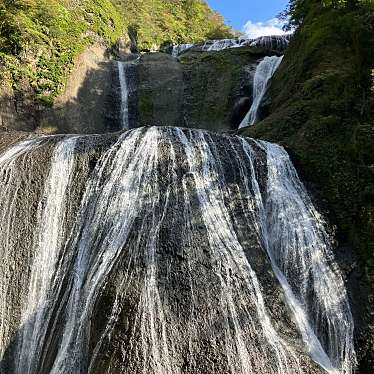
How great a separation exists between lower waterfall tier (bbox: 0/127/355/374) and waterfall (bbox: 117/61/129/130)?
7.04 metres

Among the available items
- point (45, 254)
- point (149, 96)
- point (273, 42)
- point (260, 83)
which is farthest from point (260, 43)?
point (45, 254)

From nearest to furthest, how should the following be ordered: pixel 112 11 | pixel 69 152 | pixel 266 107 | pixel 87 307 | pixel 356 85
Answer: pixel 87 307 → pixel 69 152 → pixel 356 85 → pixel 266 107 → pixel 112 11

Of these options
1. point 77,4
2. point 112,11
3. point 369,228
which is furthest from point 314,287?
point 112,11

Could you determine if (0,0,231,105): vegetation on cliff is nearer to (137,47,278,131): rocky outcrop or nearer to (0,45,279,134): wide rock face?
(0,45,279,134): wide rock face

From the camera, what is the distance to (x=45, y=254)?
780cm

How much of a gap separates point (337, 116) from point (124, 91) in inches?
381

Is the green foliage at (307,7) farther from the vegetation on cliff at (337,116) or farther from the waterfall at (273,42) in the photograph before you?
the waterfall at (273,42)

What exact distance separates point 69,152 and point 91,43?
408 inches

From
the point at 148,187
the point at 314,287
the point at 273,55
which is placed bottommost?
the point at 314,287

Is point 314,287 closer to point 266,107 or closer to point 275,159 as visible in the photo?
point 275,159

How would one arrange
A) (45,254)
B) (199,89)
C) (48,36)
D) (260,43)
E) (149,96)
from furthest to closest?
(260,43)
(199,89)
(149,96)
(48,36)
(45,254)

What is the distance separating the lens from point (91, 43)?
1806 cm

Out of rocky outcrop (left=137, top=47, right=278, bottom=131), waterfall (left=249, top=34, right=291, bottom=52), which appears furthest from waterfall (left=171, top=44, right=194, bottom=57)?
waterfall (left=249, top=34, right=291, bottom=52)

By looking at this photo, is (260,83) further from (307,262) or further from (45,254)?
(45,254)
